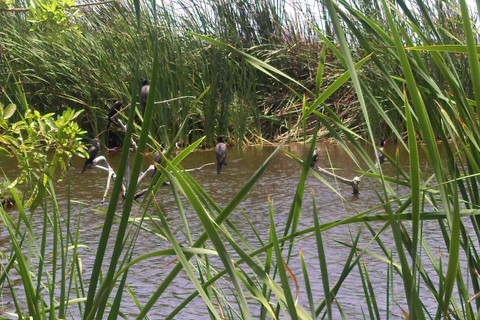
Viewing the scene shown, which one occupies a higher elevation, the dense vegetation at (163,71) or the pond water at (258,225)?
the dense vegetation at (163,71)

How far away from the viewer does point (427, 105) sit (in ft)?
3.85

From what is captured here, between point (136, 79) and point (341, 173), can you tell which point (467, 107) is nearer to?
point (136, 79)

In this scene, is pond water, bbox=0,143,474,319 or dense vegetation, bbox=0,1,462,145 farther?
dense vegetation, bbox=0,1,462,145

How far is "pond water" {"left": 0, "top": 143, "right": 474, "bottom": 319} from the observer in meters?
3.08

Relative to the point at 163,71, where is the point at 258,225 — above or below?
below

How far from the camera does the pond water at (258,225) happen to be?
308cm

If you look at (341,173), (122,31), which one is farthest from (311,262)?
(122,31)

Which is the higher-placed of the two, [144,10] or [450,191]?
[144,10]

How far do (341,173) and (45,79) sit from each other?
459 cm

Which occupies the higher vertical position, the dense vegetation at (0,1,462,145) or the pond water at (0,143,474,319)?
the dense vegetation at (0,1,462,145)

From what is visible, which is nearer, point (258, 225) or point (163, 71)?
point (258, 225)

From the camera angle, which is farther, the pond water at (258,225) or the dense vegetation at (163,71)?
the dense vegetation at (163,71)

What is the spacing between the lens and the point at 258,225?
16.5 ft

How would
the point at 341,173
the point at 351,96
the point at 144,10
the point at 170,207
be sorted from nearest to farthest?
the point at 170,207 → the point at 341,173 → the point at 144,10 → the point at 351,96
